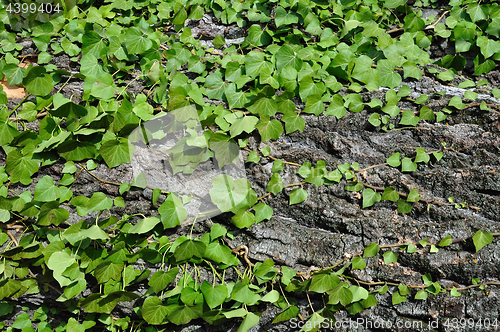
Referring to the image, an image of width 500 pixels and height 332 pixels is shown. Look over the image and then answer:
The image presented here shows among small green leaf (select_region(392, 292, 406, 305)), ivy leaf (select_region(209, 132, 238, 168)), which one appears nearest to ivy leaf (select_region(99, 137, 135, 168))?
ivy leaf (select_region(209, 132, 238, 168))

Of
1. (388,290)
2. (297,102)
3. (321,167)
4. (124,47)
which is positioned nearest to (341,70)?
(297,102)

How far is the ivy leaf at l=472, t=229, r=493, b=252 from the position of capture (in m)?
1.21

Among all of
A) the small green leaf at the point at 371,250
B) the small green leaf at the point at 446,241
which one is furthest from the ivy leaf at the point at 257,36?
the small green leaf at the point at 446,241

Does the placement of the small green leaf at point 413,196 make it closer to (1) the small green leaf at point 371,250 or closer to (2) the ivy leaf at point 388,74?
(1) the small green leaf at point 371,250

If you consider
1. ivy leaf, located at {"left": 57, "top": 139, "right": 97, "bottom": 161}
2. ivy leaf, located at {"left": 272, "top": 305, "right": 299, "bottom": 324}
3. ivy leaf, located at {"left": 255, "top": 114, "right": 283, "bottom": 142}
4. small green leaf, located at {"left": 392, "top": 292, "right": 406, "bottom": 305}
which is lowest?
ivy leaf, located at {"left": 272, "top": 305, "right": 299, "bottom": 324}

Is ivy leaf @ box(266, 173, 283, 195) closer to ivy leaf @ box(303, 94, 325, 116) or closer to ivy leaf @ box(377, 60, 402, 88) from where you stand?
ivy leaf @ box(303, 94, 325, 116)

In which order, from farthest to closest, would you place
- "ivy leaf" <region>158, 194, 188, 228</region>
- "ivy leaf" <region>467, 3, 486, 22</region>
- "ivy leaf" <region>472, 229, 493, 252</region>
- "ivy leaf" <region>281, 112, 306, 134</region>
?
"ivy leaf" <region>467, 3, 486, 22</region> → "ivy leaf" <region>281, 112, 306, 134</region> → "ivy leaf" <region>158, 194, 188, 228</region> → "ivy leaf" <region>472, 229, 493, 252</region>

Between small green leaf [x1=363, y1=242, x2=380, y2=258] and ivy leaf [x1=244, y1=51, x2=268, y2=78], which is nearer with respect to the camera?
small green leaf [x1=363, y1=242, x2=380, y2=258]

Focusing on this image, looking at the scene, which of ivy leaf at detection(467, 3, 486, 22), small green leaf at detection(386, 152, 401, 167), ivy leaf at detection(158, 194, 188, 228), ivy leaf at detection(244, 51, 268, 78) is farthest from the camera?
ivy leaf at detection(467, 3, 486, 22)

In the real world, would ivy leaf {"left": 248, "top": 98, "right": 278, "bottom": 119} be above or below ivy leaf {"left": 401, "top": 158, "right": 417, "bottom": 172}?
above

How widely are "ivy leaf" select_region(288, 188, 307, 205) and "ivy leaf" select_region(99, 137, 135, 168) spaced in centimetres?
84

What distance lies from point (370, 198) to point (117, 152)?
49.6 inches

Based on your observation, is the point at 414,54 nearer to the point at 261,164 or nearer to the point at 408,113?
the point at 408,113

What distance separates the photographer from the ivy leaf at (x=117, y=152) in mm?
1437
